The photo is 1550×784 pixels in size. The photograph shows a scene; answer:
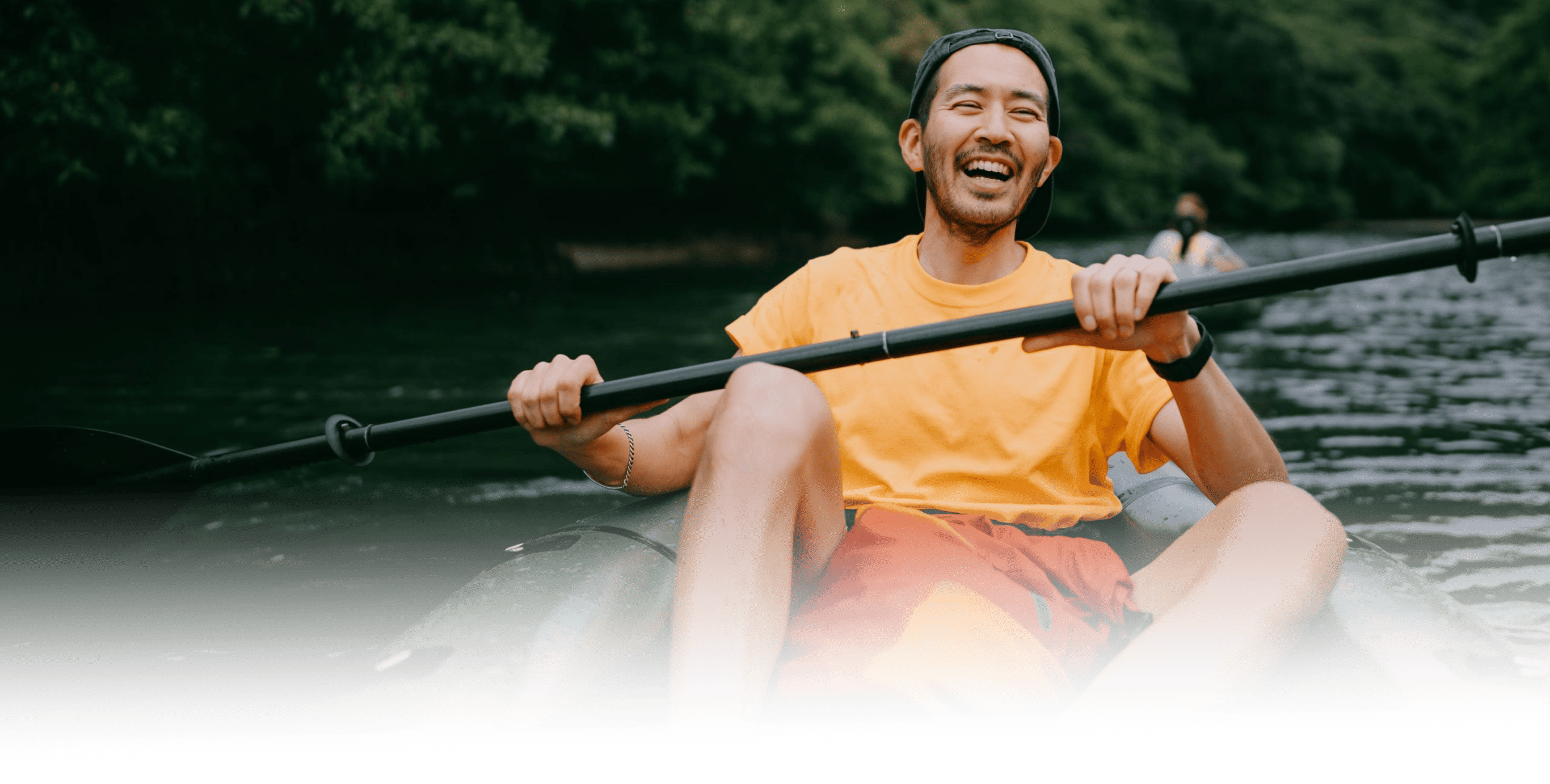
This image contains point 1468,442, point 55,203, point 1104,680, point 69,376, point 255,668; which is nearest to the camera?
point 1104,680

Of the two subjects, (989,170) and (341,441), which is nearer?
(989,170)

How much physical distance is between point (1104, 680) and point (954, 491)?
447mm

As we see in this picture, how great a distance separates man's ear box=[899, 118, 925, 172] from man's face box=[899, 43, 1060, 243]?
0.10 m

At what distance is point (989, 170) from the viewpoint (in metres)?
1.83

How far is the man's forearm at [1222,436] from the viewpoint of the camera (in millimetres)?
1602

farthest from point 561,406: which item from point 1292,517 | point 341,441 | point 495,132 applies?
point 495,132

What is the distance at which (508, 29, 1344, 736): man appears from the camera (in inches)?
52.2

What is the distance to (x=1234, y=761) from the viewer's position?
999mm

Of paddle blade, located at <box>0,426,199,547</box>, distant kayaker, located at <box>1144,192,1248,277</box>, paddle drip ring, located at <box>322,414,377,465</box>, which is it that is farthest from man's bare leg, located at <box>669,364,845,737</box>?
distant kayaker, located at <box>1144,192,1248,277</box>

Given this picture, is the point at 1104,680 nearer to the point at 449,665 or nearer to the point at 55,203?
the point at 449,665

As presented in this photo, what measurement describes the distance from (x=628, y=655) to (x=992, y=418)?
62 cm

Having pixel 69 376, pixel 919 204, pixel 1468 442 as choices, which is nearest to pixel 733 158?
pixel 69 376

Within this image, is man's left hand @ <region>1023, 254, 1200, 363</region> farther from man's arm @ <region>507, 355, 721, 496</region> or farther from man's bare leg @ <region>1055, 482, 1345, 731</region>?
man's arm @ <region>507, 355, 721, 496</region>

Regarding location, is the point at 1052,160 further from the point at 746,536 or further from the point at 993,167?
the point at 746,536
